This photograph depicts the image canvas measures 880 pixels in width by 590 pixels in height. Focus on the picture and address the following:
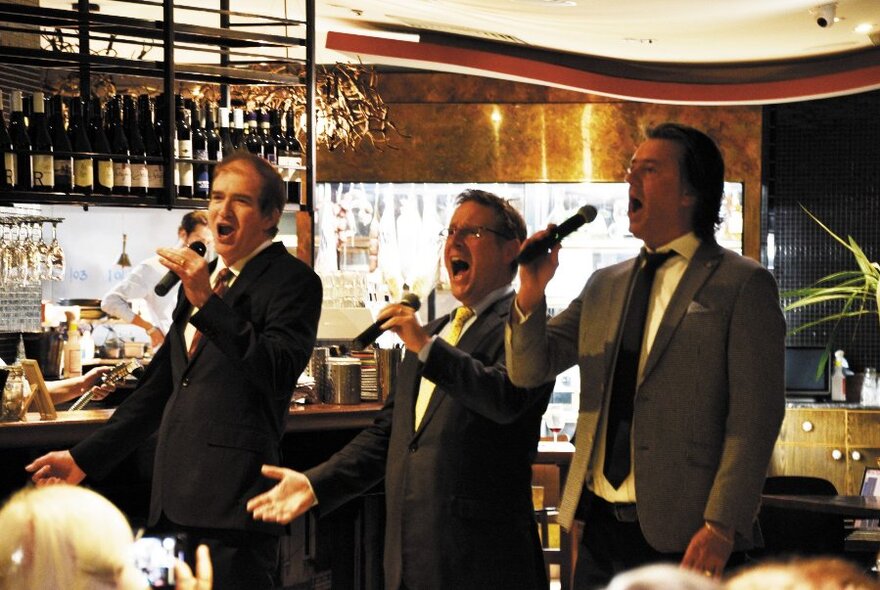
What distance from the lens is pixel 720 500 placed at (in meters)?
2.38

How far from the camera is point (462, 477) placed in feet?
9.13

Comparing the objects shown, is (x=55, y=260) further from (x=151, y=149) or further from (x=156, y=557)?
(x=156, y=557)

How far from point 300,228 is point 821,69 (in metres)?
3.91

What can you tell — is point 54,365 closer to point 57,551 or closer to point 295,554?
point 295,554

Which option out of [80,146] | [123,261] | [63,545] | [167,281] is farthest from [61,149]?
[123,261]

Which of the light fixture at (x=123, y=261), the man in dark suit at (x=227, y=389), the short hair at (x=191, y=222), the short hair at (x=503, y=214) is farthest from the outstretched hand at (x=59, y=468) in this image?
the light fixture at (x=123, y=261)

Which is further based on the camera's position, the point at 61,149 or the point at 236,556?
the point at 61,149

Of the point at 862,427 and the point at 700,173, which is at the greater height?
the point at 700,173

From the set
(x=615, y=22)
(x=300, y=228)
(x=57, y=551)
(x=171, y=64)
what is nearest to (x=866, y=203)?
(x=615, y=22)

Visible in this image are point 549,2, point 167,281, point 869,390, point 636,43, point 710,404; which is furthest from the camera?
point 869,390

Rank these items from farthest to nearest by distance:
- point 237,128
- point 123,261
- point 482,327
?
point 123,261 → point 237,128 → point 482,327

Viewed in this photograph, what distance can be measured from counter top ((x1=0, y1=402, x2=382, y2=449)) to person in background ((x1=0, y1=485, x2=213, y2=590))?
2541mm

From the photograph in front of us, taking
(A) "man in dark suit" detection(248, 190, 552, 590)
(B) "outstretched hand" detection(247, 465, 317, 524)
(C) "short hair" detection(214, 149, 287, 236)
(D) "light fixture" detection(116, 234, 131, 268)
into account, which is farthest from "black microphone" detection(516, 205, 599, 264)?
(D) "light fixture" detection(116, 234, 131, 268)

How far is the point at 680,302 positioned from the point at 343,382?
233 cm
